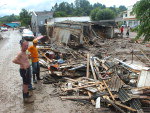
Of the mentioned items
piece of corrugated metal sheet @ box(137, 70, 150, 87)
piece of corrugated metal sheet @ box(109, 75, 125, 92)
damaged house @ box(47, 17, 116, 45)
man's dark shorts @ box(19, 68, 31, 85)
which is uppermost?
damaged house @ box(47, 17, 116, 45)

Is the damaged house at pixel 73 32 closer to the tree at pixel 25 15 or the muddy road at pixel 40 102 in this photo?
the muddy road at pixel 40 102

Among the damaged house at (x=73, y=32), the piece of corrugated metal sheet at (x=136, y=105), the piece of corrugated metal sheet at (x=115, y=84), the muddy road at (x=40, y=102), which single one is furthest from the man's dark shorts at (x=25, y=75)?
the damaged house at (x=73, y=32)

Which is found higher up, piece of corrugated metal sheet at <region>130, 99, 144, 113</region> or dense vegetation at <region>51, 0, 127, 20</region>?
dense vegetation at <region>51, 0, 127, 20</region>

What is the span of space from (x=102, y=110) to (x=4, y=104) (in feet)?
11.0

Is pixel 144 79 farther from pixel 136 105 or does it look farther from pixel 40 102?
pixel 40 102

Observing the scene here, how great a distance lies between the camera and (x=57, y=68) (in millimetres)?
8188

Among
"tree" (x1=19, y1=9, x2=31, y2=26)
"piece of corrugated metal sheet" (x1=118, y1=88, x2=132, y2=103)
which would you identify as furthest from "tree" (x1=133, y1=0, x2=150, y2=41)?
"tree" (x1=19, y1=9, x2=31, y2=26)

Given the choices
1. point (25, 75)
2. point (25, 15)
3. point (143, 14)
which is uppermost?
point (25, 15)

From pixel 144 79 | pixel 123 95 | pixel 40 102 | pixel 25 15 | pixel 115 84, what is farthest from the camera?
pixel 25 15

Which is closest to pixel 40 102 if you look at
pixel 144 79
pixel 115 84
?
pixel 115 84

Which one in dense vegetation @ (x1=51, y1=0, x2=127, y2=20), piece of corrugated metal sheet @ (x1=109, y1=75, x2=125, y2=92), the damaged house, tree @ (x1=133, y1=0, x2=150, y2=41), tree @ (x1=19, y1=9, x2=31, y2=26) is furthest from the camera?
tree @ (x1=19, y1=9, x2=31, y2=26)

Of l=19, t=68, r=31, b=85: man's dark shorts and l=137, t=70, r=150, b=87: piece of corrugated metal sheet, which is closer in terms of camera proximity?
l=19, t=68, r=31, b=85: man's dark shorts

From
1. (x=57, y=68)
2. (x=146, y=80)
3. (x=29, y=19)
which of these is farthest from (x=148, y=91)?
(x=29, y=19)

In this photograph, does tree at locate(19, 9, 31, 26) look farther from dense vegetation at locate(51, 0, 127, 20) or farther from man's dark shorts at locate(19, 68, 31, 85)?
man's dark shorts at locate(19, 68, 31, 85)
